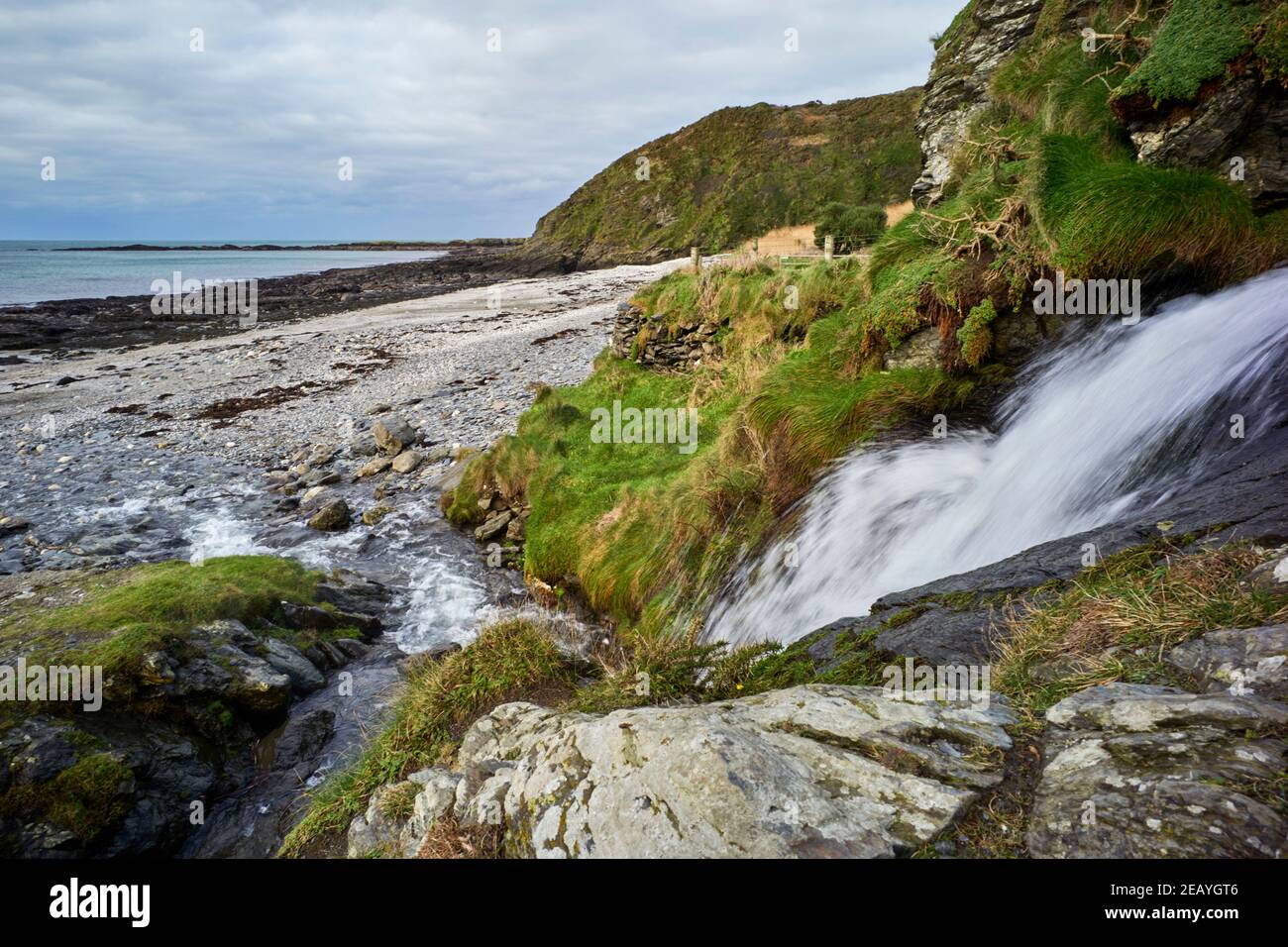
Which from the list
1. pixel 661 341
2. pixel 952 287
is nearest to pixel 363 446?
pixel 661 341

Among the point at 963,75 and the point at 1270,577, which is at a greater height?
the point at 963,75

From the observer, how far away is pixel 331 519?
47.0 feet

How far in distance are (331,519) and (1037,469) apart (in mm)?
13971

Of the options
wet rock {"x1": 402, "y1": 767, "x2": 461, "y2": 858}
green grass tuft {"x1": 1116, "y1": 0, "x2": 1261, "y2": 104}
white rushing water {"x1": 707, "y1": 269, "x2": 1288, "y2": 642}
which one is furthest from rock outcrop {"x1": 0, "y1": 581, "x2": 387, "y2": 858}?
green grass tuft {"x1": 1116, "y1": 0, "x2": 1261, "y2": 104}

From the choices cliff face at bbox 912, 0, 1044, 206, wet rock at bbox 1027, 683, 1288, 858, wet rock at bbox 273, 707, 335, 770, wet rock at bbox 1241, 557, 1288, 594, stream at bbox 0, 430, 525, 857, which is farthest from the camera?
cliff face at bbox 912, 0, 1044, 206

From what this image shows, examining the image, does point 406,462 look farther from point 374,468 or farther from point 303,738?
point 303,738

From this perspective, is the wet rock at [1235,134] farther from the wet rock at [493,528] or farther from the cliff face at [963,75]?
the wet rock at [493,528]

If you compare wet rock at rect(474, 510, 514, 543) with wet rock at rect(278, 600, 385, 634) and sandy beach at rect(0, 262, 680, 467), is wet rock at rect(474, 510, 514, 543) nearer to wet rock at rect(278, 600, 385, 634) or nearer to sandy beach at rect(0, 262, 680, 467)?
wet rock at rect(278, 600, 385, 634)

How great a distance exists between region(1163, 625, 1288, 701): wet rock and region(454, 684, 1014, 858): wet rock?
84 cm

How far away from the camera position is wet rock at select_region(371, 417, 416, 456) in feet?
60.8

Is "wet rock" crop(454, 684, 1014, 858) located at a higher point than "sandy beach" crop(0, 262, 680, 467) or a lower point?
lower

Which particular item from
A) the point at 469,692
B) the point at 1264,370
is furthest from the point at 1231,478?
the point at 469,692

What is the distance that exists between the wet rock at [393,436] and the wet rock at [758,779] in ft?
53.7
